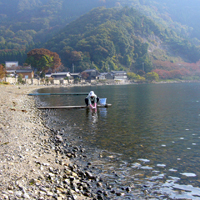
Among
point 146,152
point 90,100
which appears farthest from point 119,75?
point 146,152

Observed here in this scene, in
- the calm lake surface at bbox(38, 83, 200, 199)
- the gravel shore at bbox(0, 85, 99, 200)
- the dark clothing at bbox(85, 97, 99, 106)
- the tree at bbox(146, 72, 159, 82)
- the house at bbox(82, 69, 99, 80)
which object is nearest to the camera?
the gravel shore at bbox(0, 85, 99, 200)

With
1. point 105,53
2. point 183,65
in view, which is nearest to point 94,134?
point 105,53

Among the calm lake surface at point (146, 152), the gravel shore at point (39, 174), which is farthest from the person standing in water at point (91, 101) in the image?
the gravel shore at point (39, 174)

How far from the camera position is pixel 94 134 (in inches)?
507

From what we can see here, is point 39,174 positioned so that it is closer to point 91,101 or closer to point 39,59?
point 91,101

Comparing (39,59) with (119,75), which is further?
(119,75)

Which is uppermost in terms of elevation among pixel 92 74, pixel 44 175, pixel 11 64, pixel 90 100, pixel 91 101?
pixel 11 64

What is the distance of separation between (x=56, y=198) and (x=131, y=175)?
2913mm

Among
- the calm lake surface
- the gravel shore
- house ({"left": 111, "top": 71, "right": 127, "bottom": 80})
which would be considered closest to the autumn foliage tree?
house ({"left": 111, "top": 71, "right": 127, "bottom": 80})

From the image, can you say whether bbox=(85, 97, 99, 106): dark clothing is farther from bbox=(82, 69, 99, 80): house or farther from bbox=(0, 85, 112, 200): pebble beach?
bbox=(82, 69, 99, 80): house

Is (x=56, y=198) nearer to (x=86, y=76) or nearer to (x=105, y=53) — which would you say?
(x=86, y=76)

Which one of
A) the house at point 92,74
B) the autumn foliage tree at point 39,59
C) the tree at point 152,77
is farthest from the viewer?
the tree at point 152,77

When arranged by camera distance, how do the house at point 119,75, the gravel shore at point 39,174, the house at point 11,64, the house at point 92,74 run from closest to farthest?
1. the gravel shore at point 39,174
2. the house at point 92,74
3. the house at point 119,75
4. the house at point 11,64

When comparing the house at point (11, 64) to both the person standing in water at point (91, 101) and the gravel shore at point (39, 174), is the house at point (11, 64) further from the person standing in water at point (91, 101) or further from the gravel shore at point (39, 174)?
the gravel shore at point (39, 174)
